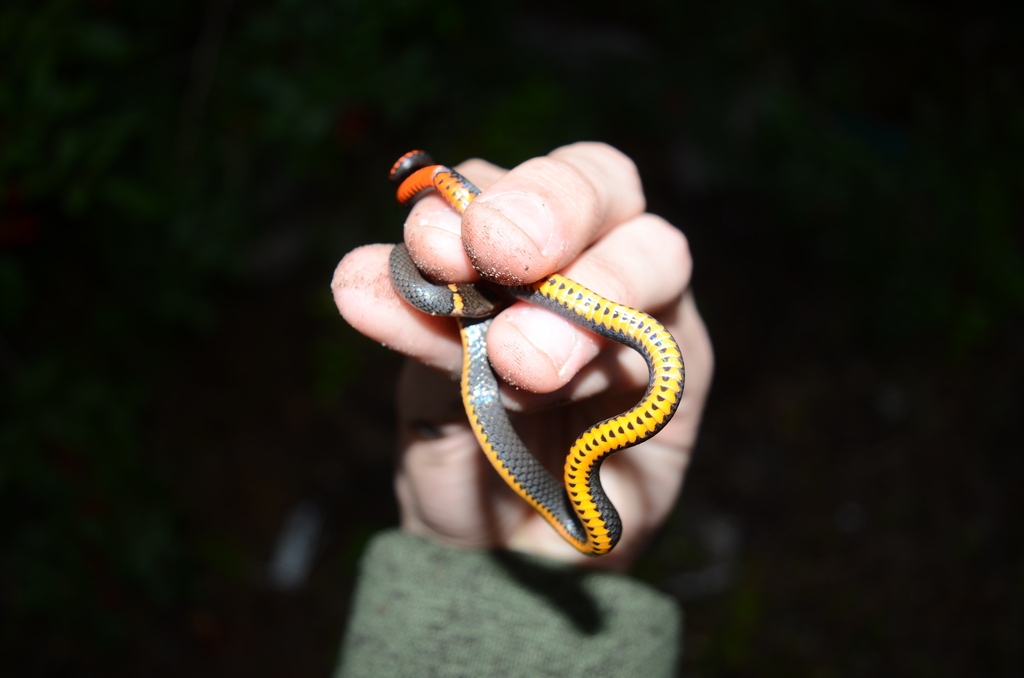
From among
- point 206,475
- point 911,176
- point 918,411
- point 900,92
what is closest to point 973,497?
point 918,411

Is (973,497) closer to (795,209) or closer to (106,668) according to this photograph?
(795,209)

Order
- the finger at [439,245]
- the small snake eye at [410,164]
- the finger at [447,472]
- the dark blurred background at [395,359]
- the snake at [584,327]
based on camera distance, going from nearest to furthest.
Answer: the snake at [584,327], the finger at [439,245], the small snake eye at [410,164], the finger at [447,472], the dark blurred background at [395,359]

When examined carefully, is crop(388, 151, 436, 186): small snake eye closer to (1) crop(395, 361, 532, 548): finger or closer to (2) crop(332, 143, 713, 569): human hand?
(2) crop(332, 143, 713, 569): human hand

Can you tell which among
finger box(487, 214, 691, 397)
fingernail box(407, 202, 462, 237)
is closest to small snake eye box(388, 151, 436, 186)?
fingernail box(407, 202, 462, 237)

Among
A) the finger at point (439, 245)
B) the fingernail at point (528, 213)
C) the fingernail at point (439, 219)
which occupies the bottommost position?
the finger at point (439, 245)

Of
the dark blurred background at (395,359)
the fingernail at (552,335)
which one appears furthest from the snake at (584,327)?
the dark blurred background at (395,359)

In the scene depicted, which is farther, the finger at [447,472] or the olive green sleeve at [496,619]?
the finger at [447,472]

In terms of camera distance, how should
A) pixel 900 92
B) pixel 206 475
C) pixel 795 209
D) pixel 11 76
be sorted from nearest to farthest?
pixel 11 76
pixel 795 209
pixel 206 475
pixel 900 92

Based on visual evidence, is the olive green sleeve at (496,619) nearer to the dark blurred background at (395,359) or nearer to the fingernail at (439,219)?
the fingernail at (439,219)
